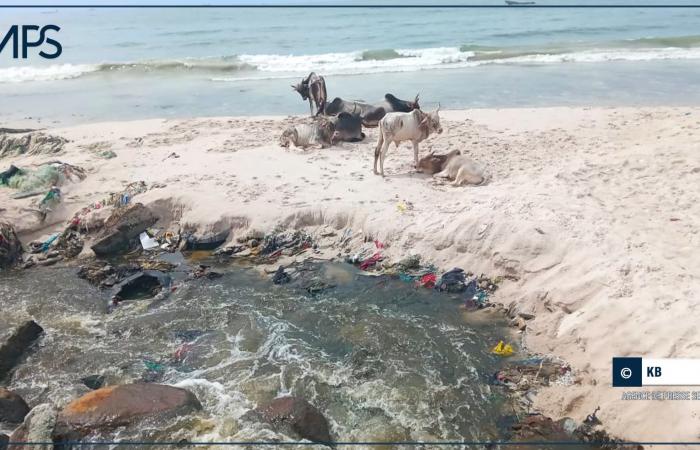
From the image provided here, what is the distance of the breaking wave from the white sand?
11.0 meters

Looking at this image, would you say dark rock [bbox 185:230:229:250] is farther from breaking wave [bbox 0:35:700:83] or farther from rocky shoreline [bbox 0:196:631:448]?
breaking wave [bbox 0:35:700:83]

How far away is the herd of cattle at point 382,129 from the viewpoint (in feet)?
32.2


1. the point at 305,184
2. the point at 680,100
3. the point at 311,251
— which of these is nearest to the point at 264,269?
the point at 311,251

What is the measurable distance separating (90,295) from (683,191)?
28.7 ft

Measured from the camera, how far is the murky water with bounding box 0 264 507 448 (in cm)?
522

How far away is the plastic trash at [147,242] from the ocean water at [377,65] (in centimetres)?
817

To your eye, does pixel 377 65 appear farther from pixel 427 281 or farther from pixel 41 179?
pixel 427 281

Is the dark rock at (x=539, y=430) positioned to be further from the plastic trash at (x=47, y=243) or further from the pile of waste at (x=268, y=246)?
the plastic trash at (x=47, y=243)

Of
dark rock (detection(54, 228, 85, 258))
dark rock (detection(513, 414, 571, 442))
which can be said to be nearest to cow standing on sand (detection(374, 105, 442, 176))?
dark rock (detection(54, 228, 85, 258))

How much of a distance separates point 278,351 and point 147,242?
12.6 ft

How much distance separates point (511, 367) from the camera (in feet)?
19.1

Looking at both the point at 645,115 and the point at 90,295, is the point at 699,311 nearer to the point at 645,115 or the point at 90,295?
the point at 90,295

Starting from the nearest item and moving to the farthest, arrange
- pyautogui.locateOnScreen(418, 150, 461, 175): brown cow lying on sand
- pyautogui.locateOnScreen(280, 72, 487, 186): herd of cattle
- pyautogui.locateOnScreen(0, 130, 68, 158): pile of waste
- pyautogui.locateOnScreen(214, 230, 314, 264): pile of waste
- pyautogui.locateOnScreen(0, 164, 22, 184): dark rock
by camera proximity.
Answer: pyautogui.locateOnScreen(214, 230, 314, 264): pile of waste, pyautogui.locateOnScreen(280, 72, 487, 186): herd of cattle, pyautogui.locateOnScreen(418, 150, 461, 175): brown cow lying on sand, pyautogui.locateOnScreen(0, 164, 22, 184): dark rock, pyautogui.locateOnScreen(0, 130, 68, 158): pile of waste

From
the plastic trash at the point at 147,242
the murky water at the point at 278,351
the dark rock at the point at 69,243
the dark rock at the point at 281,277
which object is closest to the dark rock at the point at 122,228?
the plastic trash at the point at 147,242
